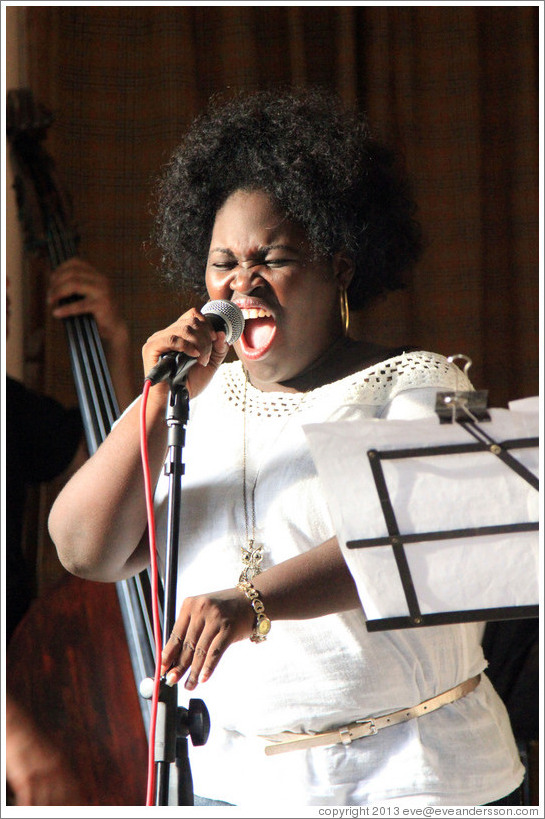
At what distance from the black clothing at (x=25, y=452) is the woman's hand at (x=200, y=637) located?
1292 millimetres

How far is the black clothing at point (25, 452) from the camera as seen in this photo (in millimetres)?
2223

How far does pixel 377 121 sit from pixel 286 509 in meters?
1.67

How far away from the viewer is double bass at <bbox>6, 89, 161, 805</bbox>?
1.62 meters

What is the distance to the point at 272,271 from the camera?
132 cm

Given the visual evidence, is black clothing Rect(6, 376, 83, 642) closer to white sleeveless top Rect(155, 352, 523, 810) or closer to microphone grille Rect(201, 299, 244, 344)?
white sleeveless top Rect(155, 352, 523, 810)

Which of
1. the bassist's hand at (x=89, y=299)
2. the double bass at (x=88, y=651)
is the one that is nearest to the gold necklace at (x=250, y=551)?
the double bass at (x=88, y=651)

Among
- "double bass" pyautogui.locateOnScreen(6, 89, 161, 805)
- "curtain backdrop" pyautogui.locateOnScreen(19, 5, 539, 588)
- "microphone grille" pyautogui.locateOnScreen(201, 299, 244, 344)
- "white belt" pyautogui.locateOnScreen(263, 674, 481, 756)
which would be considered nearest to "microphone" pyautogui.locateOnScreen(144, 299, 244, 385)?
"microphone grille" pyautogui.locateOnScreen(201, 299, 244, 344)

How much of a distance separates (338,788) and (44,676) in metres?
0.78

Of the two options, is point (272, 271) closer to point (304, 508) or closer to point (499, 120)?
point (304, 508)

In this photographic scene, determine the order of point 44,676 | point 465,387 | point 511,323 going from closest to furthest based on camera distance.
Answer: point 465,387, point 44,676, point 511,323

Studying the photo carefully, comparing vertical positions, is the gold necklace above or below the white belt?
above

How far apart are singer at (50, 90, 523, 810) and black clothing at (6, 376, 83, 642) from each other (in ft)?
2.95

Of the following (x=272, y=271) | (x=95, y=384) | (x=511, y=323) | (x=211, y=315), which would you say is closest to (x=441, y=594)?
(x=211, y=315)

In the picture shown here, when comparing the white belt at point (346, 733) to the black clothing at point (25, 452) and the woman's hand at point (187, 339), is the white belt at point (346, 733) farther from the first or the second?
the black clothing at point (25, 452)
